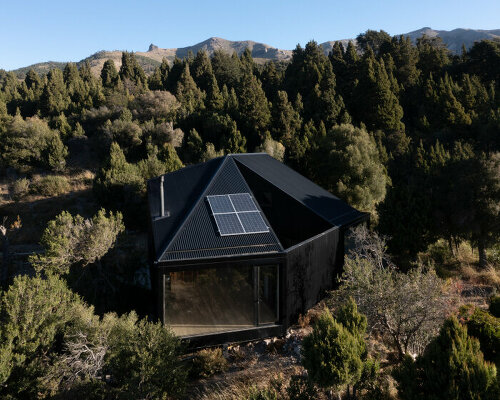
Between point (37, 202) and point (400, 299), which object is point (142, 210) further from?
point (400, 299)

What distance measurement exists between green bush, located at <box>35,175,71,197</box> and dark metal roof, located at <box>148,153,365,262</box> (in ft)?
56.2

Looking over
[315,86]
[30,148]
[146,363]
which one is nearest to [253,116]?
[315,86]

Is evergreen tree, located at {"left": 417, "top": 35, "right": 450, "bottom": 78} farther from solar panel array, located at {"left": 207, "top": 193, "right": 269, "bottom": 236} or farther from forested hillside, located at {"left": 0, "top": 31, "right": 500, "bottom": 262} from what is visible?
solar panel array, located at {"left": 207, "top": 193, "right": 269, "bottom": 236}

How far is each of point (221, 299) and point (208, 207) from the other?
3927mm

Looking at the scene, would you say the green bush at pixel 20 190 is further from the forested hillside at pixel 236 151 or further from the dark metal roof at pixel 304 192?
the dark metal roof at pixel 304 192

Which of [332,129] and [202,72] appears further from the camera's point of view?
[202,72]

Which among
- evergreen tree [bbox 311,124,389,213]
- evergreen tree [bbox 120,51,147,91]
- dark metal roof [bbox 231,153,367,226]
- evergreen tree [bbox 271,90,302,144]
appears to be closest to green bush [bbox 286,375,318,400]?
dark metal roof [bbox 231,153,367,226]

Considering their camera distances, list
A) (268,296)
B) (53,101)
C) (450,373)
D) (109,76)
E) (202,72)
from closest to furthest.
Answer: (450,373) → (268,296) → (53,101) → (202,72) → (109,76)

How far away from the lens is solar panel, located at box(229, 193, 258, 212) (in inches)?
542

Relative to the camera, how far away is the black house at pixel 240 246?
456 inches

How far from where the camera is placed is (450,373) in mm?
6562

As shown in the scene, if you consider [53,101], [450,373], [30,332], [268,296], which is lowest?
[268,296]

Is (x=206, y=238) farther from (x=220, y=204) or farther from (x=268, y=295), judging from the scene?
(x=268, y=295)

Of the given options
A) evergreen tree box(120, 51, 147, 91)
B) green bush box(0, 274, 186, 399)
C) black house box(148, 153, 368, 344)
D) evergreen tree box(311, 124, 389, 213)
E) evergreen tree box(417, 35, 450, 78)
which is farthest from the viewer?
evergreen tree box(120, 51, 147, 91)
